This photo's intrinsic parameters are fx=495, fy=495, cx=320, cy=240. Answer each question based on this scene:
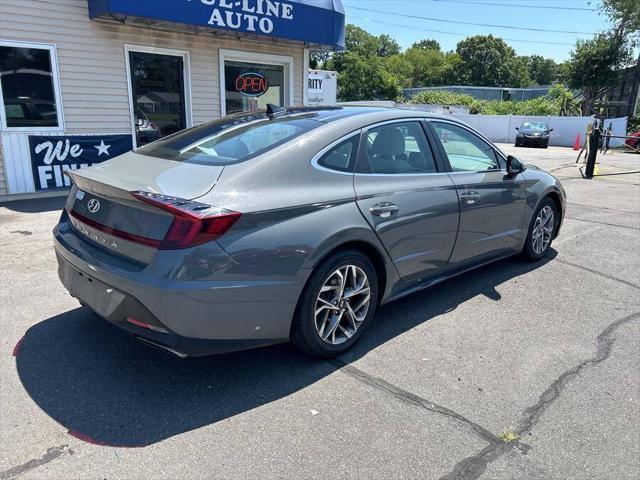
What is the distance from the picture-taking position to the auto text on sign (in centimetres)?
870

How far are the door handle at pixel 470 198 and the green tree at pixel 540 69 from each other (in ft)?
435

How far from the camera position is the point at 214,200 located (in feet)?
8.70

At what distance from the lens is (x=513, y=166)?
4.69 m

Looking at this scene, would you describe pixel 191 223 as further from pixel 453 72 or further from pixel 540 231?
pixel 453 72

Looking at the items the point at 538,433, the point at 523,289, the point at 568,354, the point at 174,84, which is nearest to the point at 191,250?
the point at 538,433

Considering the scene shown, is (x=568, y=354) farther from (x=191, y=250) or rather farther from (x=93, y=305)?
(x=93, y=305)

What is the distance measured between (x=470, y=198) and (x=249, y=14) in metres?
6.75

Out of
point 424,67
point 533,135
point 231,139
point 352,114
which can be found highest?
point 424,67

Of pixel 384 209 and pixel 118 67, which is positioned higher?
pixel 118 67

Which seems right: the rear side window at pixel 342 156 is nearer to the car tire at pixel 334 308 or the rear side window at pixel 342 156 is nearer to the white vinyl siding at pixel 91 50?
the car tire at pixel 334 308

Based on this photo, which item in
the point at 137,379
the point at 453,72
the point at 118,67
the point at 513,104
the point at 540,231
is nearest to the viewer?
the point at 137,379

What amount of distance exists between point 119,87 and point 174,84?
1195mm

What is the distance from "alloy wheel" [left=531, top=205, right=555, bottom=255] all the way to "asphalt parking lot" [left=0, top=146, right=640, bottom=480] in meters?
1.02

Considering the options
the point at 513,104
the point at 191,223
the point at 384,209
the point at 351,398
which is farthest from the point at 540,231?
the point at 513,104
